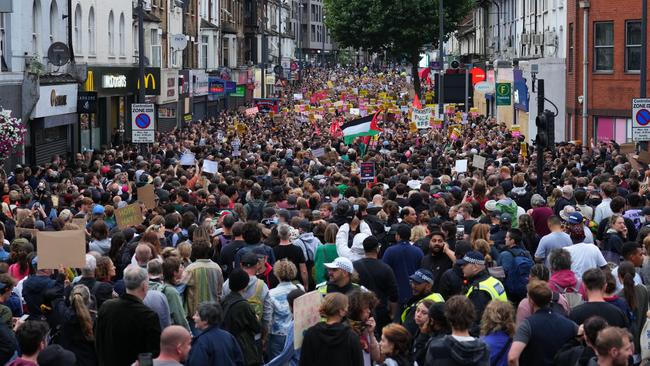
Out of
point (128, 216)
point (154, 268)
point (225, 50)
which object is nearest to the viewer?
point (154, 268)

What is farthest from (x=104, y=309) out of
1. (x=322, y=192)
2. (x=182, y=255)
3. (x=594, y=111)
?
(x=594, y=111)

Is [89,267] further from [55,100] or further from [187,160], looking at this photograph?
[55,100]

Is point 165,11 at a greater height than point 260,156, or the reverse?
point 165,11

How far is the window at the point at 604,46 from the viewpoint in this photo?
39.8m

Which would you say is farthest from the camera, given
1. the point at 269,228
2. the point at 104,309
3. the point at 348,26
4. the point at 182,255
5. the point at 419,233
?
the point at 348,26

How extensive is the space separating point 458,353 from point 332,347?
0.99 meters

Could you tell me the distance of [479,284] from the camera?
11070 mm

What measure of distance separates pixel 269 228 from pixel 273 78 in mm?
70260

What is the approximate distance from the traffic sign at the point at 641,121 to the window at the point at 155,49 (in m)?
28.5

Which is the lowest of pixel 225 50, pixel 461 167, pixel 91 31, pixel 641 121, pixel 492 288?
pixel 492 288

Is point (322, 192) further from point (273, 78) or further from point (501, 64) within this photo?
point (273, 78)

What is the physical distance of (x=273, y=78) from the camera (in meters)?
86.0

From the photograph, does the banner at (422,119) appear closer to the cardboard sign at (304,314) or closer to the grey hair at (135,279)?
the cardboard sign at (304,314)

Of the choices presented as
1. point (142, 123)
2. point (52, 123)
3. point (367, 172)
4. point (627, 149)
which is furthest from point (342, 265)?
point (52, 123)
